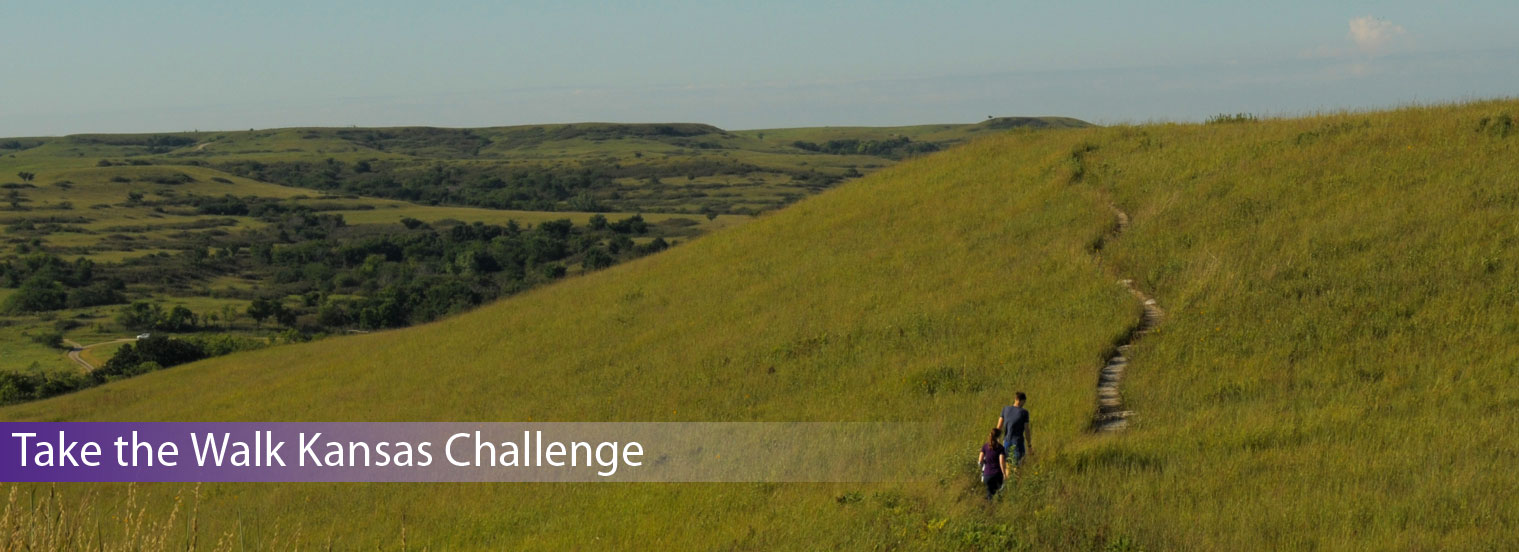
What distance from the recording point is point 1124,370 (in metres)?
16.8

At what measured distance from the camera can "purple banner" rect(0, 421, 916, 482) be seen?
1545cm

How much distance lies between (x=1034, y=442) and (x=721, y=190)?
18529 cm

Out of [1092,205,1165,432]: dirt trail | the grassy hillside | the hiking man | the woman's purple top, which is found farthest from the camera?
[1092,205,1165,432]: dirt trail

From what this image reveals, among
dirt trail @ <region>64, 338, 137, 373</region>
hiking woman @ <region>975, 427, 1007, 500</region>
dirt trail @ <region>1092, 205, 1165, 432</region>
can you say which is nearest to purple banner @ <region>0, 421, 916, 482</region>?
hiking woman @ <region>975, 427, 1007, 500</region>

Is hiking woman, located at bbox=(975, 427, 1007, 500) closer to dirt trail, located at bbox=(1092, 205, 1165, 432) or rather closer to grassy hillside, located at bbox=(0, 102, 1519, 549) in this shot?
grassy hillside, located at bbox=(0, 102, 1519, 549)

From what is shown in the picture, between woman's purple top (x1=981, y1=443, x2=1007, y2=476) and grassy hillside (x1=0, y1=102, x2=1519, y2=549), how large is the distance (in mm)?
405

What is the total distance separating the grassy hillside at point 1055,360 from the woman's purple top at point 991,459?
405 millimetres

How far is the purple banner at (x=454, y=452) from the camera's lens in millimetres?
15445

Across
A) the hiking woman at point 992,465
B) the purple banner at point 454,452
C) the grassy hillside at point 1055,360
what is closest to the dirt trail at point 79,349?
the grassy hillside at point 1055,360

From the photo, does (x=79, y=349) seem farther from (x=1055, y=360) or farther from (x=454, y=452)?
(x=1055, y=360)

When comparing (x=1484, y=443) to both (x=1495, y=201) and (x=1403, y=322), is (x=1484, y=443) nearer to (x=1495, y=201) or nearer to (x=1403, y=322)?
(x=1403, y=322)

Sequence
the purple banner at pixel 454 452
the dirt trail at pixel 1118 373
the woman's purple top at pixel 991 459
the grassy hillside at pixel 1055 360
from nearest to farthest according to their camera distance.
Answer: the grassy hillside at pixel 1055 360
the woman's purple top at pixel 991 459
the dirt trail at pixel 1118 373
the purple banner at pixel 454 452

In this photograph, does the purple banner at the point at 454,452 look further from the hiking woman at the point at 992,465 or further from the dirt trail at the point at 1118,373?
→ the dirt trail at the point at 1118,373

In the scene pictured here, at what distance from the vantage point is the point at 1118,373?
16.9 meters
